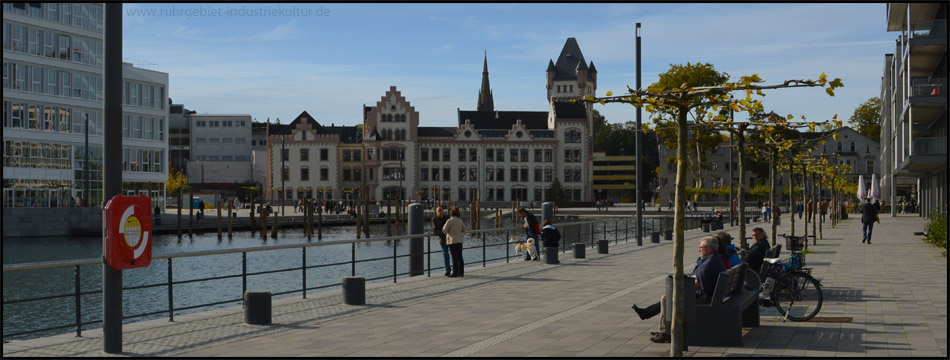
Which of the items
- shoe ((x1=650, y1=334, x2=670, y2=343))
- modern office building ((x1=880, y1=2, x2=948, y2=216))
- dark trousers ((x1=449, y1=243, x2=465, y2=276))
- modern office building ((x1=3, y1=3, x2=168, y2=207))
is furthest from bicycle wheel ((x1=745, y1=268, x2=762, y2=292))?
modern office building ((x1=3, y1=3, x2=168, y2=207))

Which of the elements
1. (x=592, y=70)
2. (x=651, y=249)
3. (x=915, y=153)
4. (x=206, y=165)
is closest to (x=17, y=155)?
(x=651, y=249)

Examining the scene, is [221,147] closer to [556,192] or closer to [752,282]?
[556,192]

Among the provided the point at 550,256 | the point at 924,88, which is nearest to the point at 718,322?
the point at 550,256

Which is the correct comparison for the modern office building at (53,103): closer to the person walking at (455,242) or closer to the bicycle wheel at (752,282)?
the person walking at (455,242)

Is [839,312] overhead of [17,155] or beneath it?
beneath

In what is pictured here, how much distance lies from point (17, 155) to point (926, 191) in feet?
187

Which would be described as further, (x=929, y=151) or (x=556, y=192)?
(x=556, y=192)

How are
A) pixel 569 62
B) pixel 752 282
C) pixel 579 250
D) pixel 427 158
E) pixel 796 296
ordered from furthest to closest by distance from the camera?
pixel 569 62 → pixel 427 158 → pixel 579 250 → pixel 752 282 → pixel 796 296

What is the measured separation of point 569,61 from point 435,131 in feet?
126

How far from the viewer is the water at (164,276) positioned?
2273 cm

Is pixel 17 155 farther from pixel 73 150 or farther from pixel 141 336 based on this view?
pixel 141 336

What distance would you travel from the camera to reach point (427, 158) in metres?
124

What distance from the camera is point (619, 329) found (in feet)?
37.7

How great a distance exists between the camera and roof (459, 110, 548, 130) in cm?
13088
